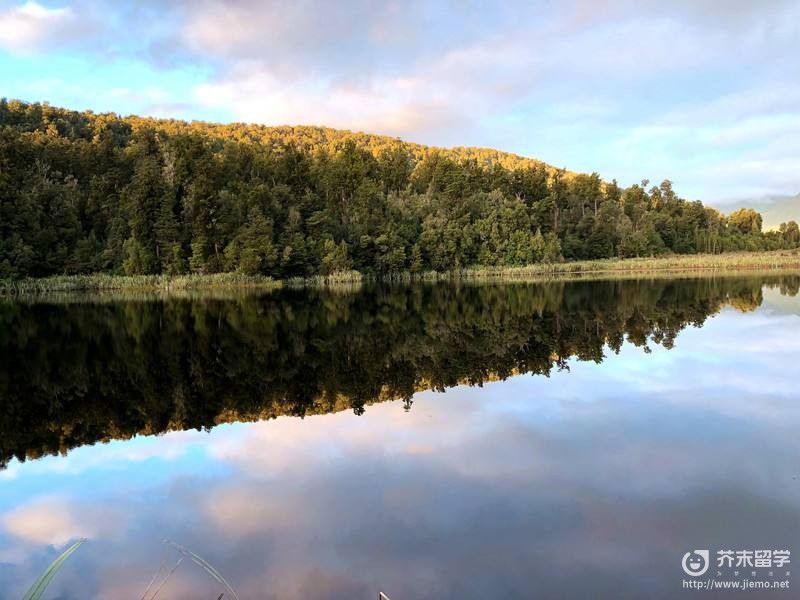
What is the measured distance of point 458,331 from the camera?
19.2 metres

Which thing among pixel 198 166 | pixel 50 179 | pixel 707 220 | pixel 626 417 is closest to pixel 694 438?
pixel 626 417

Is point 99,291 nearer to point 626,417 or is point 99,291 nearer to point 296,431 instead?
point 296,431

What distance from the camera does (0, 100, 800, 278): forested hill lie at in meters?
47.8

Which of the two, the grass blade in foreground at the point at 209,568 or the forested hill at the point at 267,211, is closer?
the grass blade in foreground at the point at 209,568

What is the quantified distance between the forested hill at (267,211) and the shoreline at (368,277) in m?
1.20

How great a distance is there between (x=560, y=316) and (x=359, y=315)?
839cm

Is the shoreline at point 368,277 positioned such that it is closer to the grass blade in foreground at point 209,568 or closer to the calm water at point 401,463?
the calm water at point 401,463

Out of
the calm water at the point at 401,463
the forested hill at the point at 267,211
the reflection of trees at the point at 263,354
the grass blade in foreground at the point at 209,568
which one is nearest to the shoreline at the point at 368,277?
the forested hill at the point at 267,211

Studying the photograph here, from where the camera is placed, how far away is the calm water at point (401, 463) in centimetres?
496

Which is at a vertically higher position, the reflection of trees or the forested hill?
the forested hill

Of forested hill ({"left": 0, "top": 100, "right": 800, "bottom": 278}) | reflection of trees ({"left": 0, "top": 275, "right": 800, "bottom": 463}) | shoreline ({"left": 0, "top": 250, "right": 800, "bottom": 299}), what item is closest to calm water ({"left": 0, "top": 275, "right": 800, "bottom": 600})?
reflection of trees ({"left": 0, "top": 275, "right": 800, "bottom": 463})

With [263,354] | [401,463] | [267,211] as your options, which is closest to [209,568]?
[401,463]

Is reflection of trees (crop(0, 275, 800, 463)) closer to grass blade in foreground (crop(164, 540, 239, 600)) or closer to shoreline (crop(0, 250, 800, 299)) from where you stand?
grass blade in foreground (crop(164, 540, 239, 600))

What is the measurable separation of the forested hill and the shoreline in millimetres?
1202
